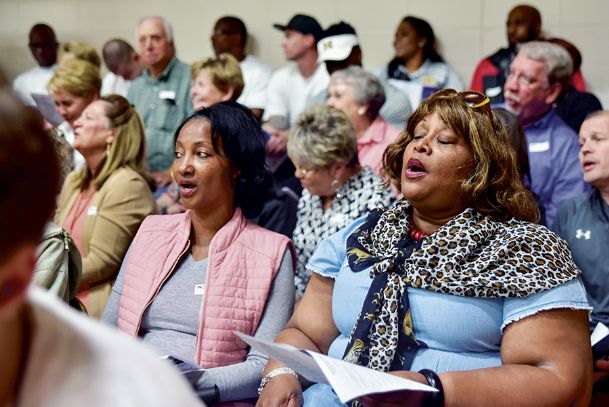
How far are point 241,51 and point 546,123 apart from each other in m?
3.00

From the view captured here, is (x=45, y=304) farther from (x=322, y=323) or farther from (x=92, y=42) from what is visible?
(x=92, y=42)

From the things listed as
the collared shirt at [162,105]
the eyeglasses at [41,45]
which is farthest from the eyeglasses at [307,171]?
the eyeglasses at [41,45]

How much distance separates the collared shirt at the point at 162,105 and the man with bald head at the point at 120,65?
0.52 metres

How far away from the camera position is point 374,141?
13.8 feet

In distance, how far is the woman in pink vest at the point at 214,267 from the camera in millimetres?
2461

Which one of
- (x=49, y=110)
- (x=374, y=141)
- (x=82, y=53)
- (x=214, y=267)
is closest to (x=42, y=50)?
(x=82, y=53)

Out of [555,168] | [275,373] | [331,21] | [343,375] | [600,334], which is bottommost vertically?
[600,334]

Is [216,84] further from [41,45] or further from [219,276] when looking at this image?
[41,45]

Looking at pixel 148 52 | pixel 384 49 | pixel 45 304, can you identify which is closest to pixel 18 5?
pixel 148 52

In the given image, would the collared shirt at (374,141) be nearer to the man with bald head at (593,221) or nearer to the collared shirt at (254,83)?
the man with bald head at (593,221)

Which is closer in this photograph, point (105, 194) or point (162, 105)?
point (105, 194)

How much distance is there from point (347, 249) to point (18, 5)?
21.5 ft

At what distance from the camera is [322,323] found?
89.5 inches

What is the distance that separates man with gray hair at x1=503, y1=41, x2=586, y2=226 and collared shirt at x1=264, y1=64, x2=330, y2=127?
1.47 metres
